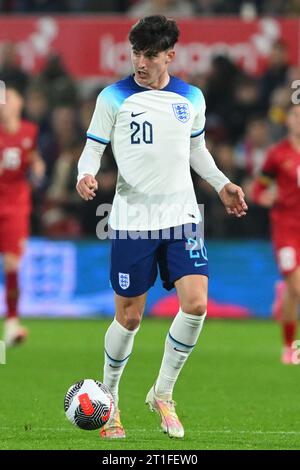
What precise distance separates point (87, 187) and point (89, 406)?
1189 mm

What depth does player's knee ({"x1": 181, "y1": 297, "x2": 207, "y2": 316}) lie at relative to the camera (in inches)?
276

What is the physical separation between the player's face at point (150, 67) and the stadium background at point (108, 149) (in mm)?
8592

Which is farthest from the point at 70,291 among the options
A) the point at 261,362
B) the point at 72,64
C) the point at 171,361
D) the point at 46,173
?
the point at 171,361

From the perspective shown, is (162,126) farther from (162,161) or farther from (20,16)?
(20,16)

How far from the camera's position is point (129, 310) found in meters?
7.17

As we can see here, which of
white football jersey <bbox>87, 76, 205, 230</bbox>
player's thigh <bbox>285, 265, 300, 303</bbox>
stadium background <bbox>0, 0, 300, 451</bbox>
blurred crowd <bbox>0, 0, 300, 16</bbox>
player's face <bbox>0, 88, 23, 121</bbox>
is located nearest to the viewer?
white football jersey <bbox>87, 76, 205, 230</bbox>

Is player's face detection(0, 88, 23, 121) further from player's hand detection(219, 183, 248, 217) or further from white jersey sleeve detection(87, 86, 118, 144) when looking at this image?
player's hand detection(219, 183, 248, 217)

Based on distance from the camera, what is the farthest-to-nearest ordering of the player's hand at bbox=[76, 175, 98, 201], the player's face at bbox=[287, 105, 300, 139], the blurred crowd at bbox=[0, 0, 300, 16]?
1. the blurred crowd at bbox=[0, 0, 300, 16]
2. the player's face at bbox=[287, 105, 300, 139]
3. the player's hand at bbox=[76, 175, 98, 201]

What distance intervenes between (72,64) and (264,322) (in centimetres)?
411

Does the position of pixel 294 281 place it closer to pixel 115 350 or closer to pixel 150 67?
pixel 115 350

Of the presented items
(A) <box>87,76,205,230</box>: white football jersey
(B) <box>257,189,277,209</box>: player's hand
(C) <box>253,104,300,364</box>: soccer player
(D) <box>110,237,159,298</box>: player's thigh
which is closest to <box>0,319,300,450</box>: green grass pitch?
(C) <box>253,104,300,364</box>: soccer player

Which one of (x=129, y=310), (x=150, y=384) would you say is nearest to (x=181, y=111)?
(x=129, y=310)

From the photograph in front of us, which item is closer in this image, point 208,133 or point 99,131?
point 99,131

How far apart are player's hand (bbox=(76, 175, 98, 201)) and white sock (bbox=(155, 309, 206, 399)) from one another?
0.86 meters
